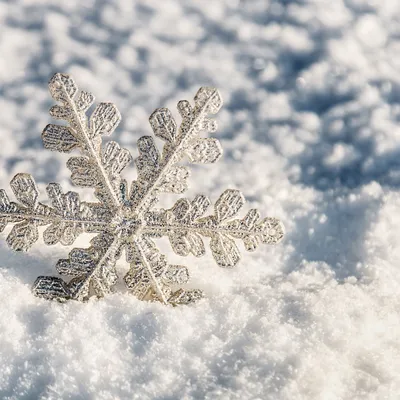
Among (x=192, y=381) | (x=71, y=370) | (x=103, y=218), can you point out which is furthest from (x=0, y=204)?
(x=192, y=381)

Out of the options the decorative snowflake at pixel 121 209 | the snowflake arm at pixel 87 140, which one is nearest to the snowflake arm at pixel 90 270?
the decorative snowflake at pixel 121 209

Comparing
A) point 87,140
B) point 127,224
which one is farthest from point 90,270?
point 87,140

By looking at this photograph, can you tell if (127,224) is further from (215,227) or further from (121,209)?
(215,227)

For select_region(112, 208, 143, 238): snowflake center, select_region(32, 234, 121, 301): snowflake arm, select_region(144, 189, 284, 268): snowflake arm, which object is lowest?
select_region(32, 234, 121, 301): snowflake arm

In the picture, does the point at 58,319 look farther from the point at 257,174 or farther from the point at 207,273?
the point at 257,174

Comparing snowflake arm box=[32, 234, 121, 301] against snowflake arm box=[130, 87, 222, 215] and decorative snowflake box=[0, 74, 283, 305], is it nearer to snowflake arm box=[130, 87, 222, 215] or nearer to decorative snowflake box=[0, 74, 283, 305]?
decorative snowflake box=[0, 74, 283, 305]

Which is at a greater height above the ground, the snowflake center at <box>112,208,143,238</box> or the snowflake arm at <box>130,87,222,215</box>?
the snowflake arm at <box>130,87,222,215</box>

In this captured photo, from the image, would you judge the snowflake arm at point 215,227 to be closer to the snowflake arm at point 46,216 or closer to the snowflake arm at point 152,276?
the snowflake arm at point 152,276

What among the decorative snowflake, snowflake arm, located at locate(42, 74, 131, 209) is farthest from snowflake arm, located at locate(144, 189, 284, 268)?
snowflake arm, located at locate(42, 74, 131, 209)
